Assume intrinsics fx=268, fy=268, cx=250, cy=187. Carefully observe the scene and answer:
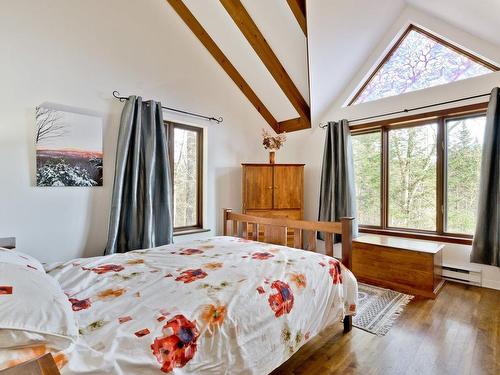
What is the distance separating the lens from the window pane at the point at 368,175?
3818 mm

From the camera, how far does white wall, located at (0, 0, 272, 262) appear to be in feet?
7.29

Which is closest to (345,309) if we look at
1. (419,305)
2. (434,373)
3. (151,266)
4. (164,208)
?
(434,373)

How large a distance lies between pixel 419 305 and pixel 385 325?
622mm

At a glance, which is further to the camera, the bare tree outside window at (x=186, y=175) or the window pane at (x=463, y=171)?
the bare tree outside window at (x=186, y=175)

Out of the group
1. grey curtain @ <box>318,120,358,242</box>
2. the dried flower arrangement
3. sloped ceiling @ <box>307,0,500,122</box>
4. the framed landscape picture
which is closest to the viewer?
the framed landscape picture

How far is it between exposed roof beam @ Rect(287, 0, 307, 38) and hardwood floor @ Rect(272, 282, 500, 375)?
2999mm

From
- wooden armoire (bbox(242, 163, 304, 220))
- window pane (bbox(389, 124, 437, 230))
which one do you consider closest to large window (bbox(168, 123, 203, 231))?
wooden armoire (bbox(242, 163, 304, 220))

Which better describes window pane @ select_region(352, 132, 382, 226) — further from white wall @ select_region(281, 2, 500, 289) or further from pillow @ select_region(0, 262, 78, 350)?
pillow @ select_region(0, 262, 78, 350)

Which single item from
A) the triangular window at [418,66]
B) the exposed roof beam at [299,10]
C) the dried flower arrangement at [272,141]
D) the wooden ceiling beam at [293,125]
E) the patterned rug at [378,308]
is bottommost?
the patterned rug at [378,308]

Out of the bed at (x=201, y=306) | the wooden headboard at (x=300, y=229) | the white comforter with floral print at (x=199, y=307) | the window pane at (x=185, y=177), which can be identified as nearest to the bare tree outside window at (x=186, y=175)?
the window pane at (x=185, y=177)

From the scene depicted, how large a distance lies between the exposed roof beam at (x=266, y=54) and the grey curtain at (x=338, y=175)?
0.52 metres

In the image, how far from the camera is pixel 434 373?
160 centimetres

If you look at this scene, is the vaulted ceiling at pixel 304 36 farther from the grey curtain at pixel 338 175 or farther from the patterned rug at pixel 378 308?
the patterned rug at pixel 378 308

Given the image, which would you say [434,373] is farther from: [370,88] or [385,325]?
[370,88]
